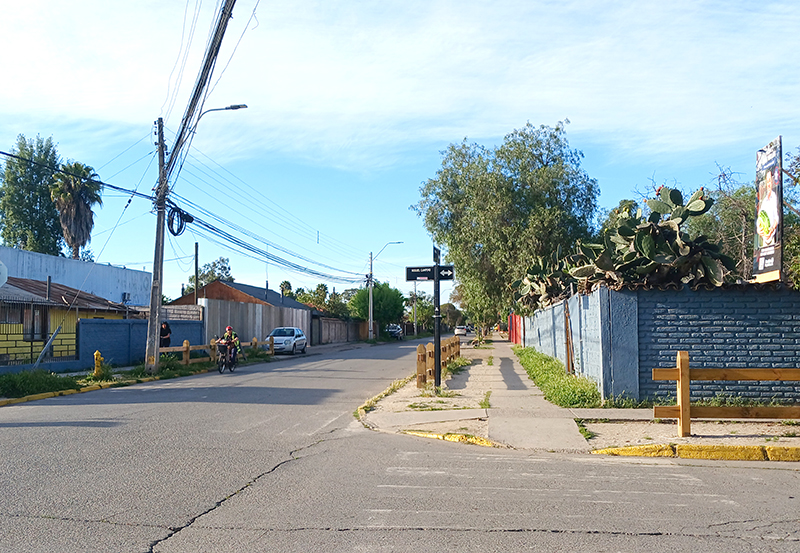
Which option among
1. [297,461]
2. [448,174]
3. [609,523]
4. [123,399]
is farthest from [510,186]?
[609,523]

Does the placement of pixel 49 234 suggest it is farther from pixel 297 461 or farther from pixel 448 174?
pixel 297 461

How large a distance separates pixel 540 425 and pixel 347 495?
A: 4.83 metres

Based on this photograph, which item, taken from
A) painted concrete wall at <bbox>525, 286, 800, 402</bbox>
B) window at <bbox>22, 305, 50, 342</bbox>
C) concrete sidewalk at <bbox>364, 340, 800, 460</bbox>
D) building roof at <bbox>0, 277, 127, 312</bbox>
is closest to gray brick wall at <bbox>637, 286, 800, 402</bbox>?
painted concrete wall at <bbox>525, 286, 800, 402</bbox>

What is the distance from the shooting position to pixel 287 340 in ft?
115

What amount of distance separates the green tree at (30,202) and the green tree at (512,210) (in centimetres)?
3737

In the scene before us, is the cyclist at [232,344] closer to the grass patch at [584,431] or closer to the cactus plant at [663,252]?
the cactus plant at [663,252]

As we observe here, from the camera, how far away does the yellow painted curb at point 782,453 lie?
8380 mm

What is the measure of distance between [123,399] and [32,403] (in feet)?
5.82

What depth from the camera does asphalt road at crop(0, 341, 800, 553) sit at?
204 inches

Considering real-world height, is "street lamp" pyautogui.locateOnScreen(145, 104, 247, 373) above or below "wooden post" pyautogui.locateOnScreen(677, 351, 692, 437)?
above

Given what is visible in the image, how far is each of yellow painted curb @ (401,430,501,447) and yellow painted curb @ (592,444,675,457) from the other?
4.83ft

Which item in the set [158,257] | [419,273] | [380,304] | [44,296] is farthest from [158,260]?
[380,304]

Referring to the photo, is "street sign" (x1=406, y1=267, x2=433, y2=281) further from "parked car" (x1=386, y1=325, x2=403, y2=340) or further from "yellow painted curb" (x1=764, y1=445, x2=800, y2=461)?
"parked car" (x1=386, y1=325, x2=403, y2=340)

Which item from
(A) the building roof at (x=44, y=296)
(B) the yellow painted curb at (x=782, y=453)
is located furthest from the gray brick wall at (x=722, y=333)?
(A) the building roof at (x=44, y=296)
